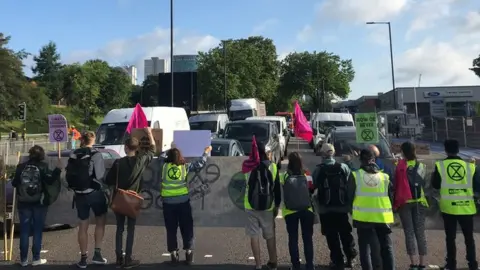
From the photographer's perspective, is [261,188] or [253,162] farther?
[253,162]

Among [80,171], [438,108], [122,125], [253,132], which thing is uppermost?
[438,108]

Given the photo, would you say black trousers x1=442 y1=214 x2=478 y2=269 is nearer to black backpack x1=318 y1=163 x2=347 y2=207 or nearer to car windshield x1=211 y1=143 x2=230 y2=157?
black backpack x1=318 y1=163 x2=347 y2=207

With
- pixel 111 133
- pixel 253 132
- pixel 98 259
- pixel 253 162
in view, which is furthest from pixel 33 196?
pixel 253 132

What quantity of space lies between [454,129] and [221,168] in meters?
27.1

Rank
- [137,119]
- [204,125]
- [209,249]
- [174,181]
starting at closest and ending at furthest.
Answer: [174,181] → [209,249] → [137,119] → [204,125]

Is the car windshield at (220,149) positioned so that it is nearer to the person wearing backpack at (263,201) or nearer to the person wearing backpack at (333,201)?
the person wearing backpack at (263,201)

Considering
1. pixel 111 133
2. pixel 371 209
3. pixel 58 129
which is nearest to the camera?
pixel 371 209

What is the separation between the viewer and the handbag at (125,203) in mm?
7141

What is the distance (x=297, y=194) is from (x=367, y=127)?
16.2ft

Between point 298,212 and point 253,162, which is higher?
point 253,162

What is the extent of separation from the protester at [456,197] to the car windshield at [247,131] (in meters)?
12.6

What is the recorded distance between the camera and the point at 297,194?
6.65 m

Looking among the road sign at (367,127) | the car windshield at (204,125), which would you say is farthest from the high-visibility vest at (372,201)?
the car windshield at (204,125)

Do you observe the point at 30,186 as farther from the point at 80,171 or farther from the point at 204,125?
the point at 204,125
